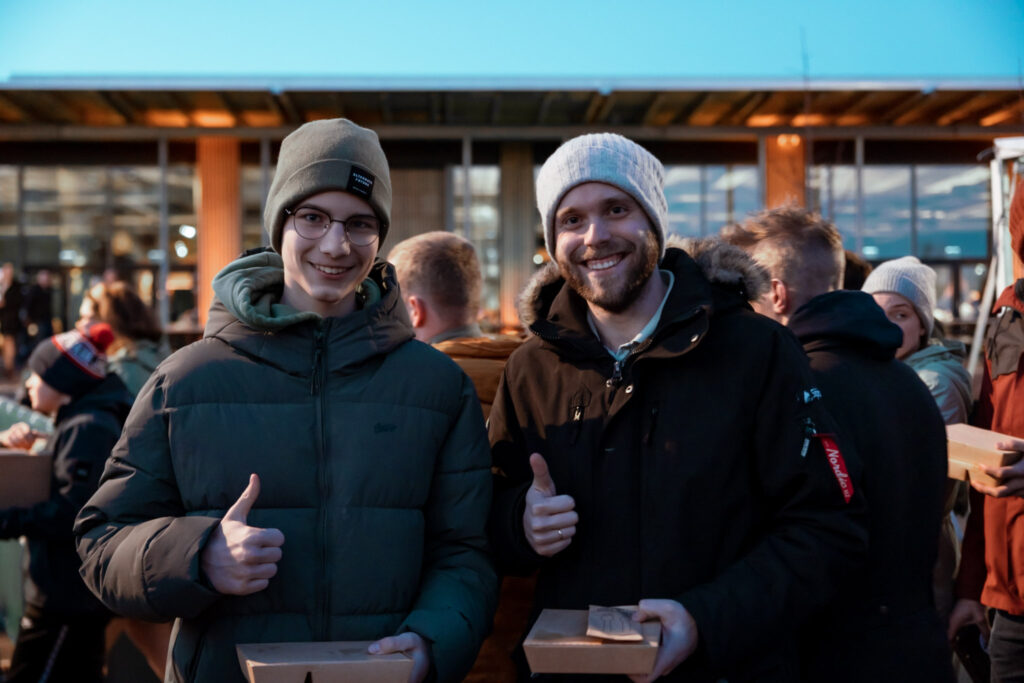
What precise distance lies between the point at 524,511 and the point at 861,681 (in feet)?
3.37

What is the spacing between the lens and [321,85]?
13898 mm

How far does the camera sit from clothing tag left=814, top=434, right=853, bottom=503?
1.98m

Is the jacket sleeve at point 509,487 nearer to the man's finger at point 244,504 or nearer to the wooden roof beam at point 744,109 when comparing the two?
the man's finger at point 244,504

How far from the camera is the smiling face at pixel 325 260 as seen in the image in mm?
2055

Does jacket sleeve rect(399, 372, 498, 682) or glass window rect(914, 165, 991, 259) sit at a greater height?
glass window rect(914, 165, 991, 259)

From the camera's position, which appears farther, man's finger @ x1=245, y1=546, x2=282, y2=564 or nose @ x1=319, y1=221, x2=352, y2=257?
nose @ x1=319, y1=221, x2=352, y2=257

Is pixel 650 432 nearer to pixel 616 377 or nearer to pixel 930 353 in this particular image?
pixel 616 377

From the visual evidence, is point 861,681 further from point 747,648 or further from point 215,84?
point 215,84

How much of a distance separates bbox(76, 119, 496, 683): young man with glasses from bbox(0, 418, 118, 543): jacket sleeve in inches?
81.0

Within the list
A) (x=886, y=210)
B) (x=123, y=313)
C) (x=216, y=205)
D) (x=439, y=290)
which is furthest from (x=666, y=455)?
(x=886, y=210)

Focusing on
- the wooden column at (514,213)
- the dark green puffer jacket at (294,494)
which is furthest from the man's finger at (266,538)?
the wooden column at (514,213)

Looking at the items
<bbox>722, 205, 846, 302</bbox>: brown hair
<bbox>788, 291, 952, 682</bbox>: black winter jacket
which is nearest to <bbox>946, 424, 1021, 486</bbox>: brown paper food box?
<bbox>788, 291, 952, 682</bbox>: black winter jacket

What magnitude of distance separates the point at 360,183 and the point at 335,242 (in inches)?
6.2

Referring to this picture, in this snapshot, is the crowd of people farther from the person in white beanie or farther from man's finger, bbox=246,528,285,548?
the person in white beanie
